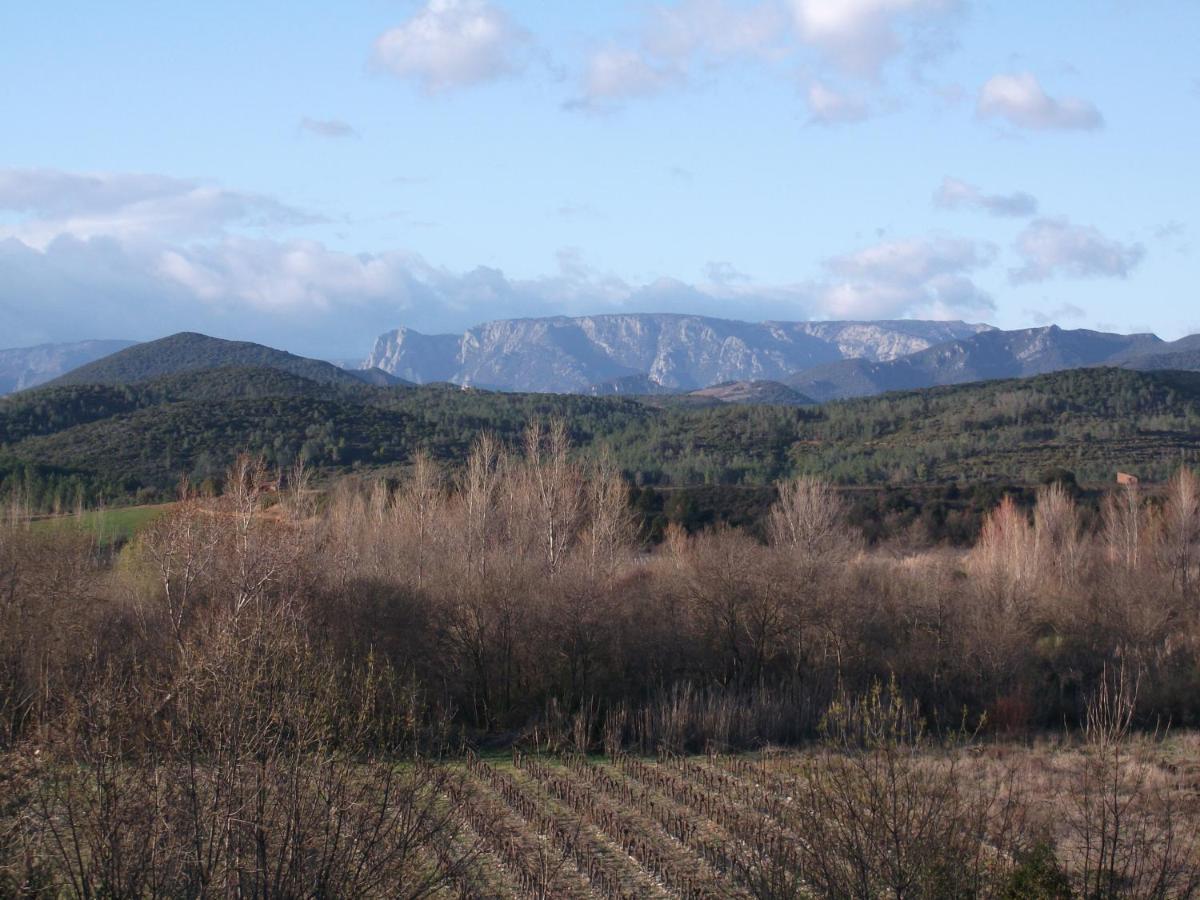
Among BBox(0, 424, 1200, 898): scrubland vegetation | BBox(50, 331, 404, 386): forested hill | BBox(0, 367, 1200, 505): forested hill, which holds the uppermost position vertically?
BBox(50, 331, 404, 386): forested hill

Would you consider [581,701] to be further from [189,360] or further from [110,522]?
[189,360]

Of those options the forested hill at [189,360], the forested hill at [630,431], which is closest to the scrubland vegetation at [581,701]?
the forested hill at [630,431]

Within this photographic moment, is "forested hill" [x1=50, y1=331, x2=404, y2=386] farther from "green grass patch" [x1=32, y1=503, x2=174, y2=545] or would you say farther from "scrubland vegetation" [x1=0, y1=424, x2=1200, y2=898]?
"scrubland vegetation" [x1=0, y1=424, x2=1200, y2=898]

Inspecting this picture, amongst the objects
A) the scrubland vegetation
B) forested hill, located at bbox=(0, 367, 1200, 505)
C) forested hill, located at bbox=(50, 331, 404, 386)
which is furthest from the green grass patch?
forested hill, located at bbox=(50, 331, 404, 386)

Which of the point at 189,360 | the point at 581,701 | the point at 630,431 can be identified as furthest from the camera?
the point at 189,360

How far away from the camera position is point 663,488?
229ft

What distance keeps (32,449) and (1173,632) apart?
6031cm

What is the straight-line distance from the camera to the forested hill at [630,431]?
6444 cm

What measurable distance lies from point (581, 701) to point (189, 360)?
111 meters

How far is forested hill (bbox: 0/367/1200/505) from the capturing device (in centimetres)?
6444

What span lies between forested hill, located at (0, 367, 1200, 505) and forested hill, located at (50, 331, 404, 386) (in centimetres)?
2986

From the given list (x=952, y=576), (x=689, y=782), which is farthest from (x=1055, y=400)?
(x=689, y=782)

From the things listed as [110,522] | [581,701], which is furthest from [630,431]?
[581,701]

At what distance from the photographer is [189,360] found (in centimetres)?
12712
